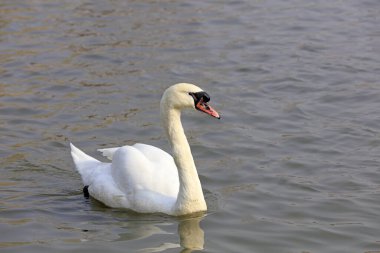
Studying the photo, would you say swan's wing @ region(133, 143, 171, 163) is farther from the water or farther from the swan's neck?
the water

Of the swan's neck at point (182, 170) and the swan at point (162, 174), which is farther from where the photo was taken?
the swan's neck at point (182, 170)

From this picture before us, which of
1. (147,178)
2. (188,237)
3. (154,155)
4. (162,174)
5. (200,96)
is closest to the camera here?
(188,237)

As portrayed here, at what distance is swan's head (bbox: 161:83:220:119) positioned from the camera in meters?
8.68

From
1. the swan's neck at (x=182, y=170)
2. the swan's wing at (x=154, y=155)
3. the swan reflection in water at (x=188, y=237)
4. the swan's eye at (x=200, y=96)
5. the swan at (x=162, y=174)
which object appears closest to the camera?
the swan reflection in water at (x=188, y=237)

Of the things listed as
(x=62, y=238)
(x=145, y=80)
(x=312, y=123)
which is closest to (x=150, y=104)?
(x=145, y=80)

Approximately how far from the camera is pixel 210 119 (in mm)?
12180

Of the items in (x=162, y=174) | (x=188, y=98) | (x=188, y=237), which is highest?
(x=188, y=98)

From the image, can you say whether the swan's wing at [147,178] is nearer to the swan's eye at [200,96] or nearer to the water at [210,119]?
the water at [210,119]

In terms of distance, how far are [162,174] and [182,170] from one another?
41 cm

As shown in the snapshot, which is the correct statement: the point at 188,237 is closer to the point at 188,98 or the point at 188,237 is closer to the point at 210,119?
the point at 188,98

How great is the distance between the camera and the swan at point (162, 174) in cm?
881

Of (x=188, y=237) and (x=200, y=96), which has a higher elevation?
(x=200, y=96)

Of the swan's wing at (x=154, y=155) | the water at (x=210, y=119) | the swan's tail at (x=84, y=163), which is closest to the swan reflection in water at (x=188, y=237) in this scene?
the water at (x=210, y=119)

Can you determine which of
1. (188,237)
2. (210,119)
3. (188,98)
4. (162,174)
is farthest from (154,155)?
(210,119)
